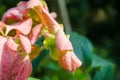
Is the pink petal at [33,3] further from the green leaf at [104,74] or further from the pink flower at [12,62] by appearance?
the green leaf at [104,74]

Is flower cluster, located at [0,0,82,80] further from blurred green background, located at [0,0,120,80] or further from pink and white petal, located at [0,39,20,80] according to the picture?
blurred green background, located at [0,0,120,80]

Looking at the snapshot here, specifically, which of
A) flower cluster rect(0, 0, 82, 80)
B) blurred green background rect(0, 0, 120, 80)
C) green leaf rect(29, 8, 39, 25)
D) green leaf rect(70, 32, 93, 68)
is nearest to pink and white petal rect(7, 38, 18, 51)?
flower cluster rect(0, 0, 82, 80)

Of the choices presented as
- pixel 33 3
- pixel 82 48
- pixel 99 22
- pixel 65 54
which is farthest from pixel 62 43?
pixel 99 22

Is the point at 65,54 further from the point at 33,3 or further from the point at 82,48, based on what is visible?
the point at 82,48

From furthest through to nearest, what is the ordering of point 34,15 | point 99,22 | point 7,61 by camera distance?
point 99,22
point 34,15
point 7,61

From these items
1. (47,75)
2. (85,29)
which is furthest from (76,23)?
(47,75)
